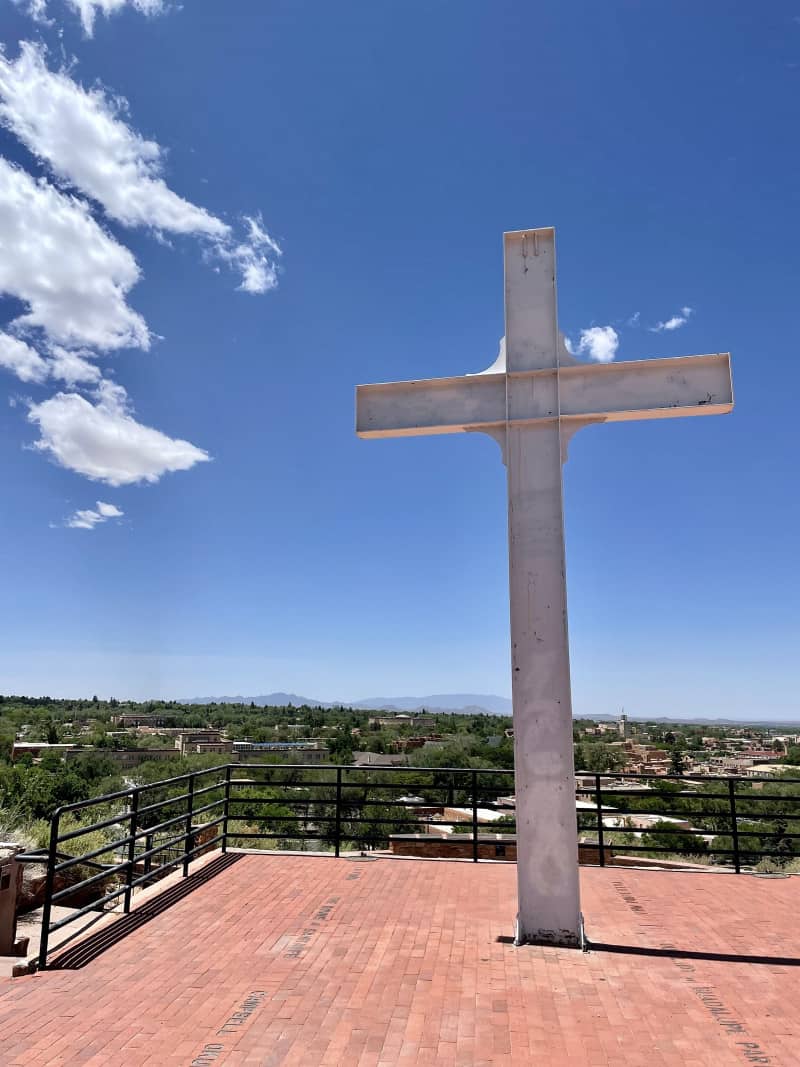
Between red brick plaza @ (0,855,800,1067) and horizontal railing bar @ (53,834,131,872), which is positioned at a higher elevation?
horizontal railing bar @ (53,834,131,872)

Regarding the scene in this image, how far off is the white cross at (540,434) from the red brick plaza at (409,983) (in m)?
0.73

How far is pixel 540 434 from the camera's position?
591cm

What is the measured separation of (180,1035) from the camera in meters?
3.81

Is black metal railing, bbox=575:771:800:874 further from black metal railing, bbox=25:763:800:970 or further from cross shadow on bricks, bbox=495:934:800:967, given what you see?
cross shadow on bricks, bbox=495:934:800:967

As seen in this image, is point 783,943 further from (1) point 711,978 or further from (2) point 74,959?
(2) point 74,959

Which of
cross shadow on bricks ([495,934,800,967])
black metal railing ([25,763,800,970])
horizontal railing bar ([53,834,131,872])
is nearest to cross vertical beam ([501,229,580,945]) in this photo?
cross shadow on bricks ([495,934,800,967])

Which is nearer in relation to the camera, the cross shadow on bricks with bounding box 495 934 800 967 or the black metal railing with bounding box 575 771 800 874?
the cross shadow on bricks with bounding box 495 934 800 967

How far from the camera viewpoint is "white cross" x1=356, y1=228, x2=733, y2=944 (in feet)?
17.6

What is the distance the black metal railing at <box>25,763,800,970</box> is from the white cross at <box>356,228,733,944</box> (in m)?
1.36

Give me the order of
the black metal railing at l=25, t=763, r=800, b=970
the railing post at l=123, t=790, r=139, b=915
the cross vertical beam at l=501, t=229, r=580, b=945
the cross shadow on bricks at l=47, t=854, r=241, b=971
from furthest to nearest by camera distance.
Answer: the black metal railing at l=25, t=763, r=800, b=970 → the railing post at l=123, t=790, r=139, b=915 → the cross vertical beam at l=501, t=229, r=580, b=945 → the cross shadow on bricks at l=47, t=854, r=241, b=971

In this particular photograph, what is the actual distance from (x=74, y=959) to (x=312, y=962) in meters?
1.67

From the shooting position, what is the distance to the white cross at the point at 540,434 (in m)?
5.38

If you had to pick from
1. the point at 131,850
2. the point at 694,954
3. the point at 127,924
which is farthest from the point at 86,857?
the point at 694,954

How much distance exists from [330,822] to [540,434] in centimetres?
847
